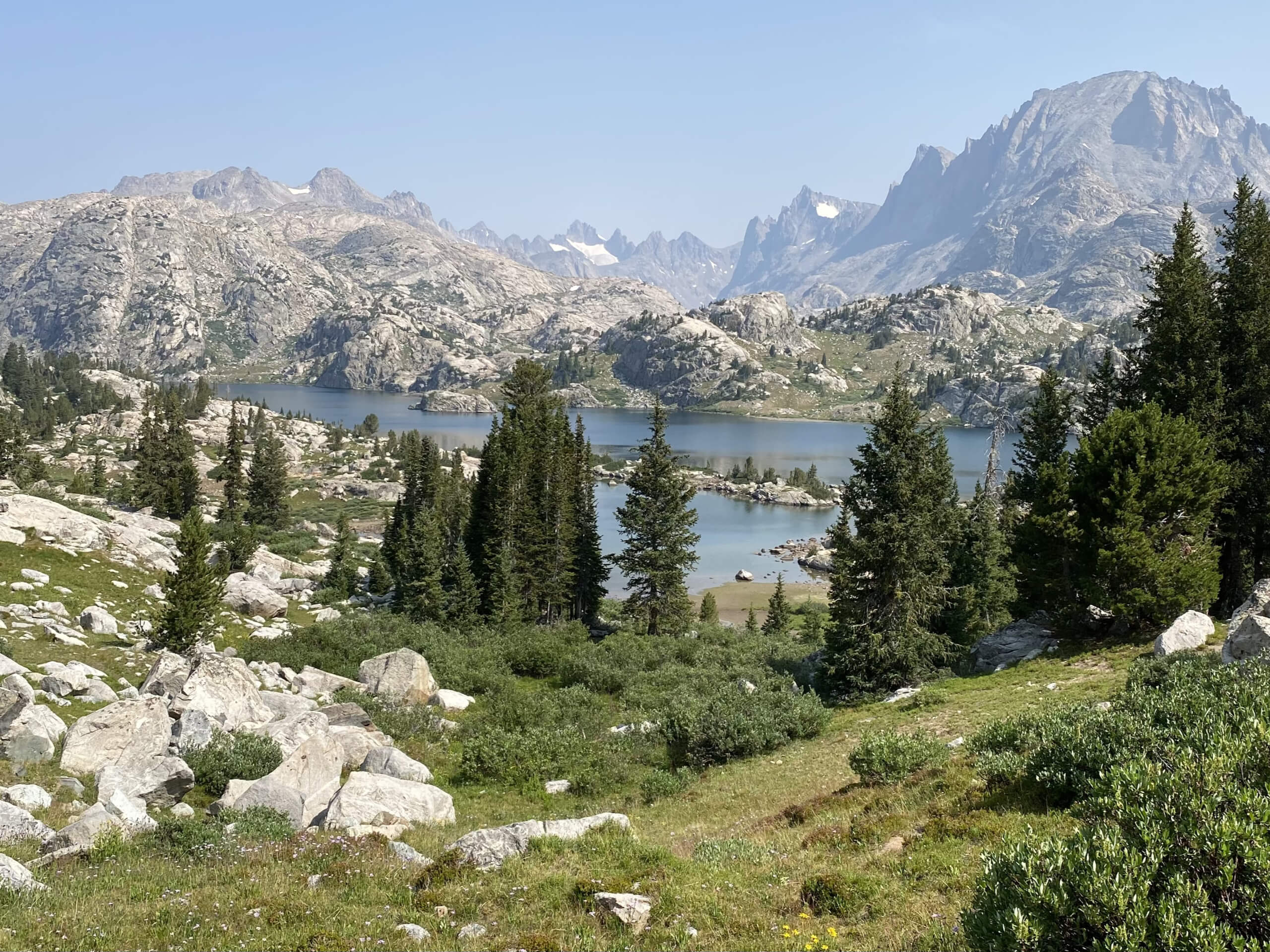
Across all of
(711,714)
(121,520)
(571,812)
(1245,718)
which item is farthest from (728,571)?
(1245,718)

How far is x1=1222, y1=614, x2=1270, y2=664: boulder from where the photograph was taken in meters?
19.3

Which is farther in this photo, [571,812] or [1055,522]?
[1055,522]

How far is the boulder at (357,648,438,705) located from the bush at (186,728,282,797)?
1080 centimetres

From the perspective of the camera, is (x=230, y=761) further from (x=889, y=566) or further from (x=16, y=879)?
(x=889, y=566)

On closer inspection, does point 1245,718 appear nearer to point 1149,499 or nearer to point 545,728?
point 545,728

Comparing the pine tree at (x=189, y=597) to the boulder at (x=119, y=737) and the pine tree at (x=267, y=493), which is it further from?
the pine tree at (x=267, y=493)

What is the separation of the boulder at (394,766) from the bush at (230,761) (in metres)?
2.56

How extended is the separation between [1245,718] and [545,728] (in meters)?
21.6

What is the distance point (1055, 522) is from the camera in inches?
1310

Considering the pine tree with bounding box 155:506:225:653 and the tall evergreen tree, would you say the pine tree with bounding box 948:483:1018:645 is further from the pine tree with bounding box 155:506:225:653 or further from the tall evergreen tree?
the pine tree with bounding box 155:506:225:653

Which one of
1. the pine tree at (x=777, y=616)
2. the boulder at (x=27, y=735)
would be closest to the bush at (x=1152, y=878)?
the boulder at (x=27, y=735)

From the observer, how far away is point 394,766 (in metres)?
21.3

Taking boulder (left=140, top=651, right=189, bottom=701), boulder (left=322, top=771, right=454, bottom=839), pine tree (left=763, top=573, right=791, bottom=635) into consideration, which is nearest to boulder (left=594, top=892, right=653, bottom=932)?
boulder (left=322, top=771, right=454, bottom=839)

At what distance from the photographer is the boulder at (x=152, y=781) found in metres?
17.5
